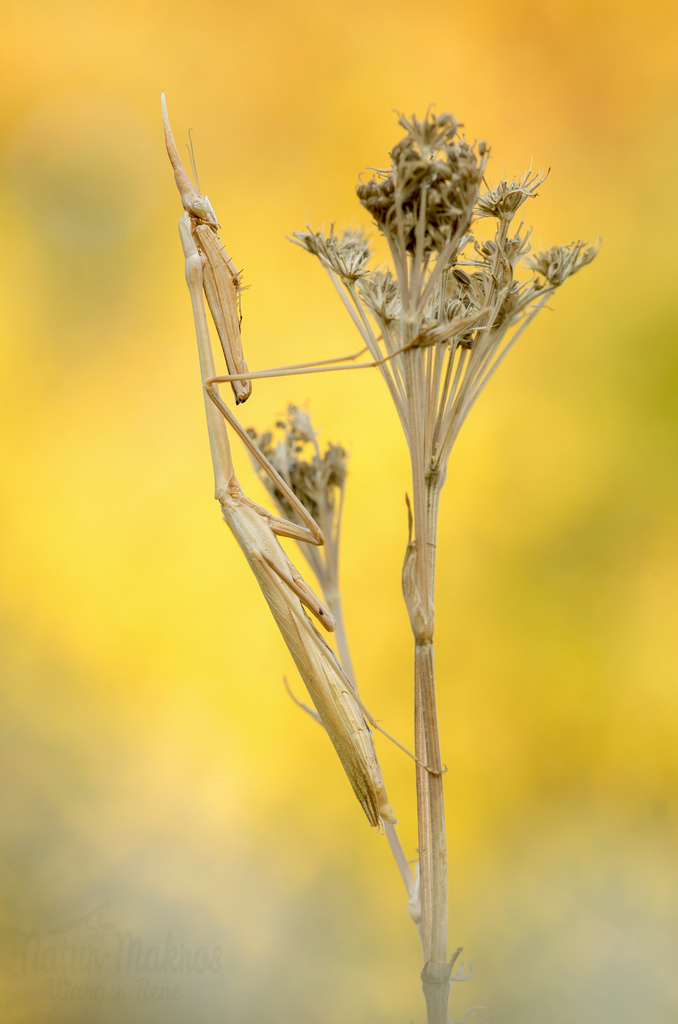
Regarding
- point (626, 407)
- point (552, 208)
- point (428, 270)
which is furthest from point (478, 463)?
point (428, 270)

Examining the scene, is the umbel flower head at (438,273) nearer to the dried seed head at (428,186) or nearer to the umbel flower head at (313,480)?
the dried seed head at (428,186)

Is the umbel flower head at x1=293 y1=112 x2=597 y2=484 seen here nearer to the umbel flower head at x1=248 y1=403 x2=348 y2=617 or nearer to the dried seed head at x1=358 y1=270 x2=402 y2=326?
the dried seed head at x1=358 y1=270 x2=402 y2=326

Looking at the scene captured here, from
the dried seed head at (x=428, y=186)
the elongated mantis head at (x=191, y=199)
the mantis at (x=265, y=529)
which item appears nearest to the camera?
the dried seed head at (x=428, y=186)

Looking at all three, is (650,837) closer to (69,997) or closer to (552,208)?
(69,997)

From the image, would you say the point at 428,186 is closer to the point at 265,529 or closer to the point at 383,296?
the point at 383,296

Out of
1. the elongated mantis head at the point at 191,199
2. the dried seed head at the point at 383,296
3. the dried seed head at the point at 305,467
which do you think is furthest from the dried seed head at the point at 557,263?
the elongated mantis head at the point at 191,199

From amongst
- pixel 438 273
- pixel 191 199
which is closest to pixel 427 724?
pixel 438 273
